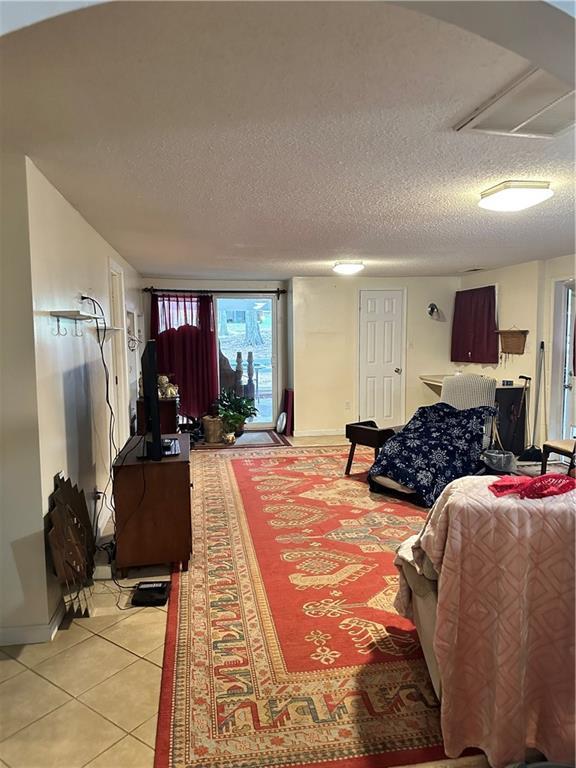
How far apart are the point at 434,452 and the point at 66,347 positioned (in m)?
3.08

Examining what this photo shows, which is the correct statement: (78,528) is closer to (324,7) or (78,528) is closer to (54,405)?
(54,405)

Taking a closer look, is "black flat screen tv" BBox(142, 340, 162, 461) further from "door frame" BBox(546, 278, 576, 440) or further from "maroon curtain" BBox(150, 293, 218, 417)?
"door frame" BBox(546, 278, 576, 440)

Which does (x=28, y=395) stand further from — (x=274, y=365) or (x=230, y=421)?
(x=274, y=365)

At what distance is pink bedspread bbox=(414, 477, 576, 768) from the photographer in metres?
1.51

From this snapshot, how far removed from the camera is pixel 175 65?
4.60 feet

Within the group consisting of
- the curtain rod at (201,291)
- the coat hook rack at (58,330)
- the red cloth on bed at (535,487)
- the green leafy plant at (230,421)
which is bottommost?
the green leafy plant at (230,421)

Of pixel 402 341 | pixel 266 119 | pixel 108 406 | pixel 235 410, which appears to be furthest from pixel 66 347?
pixel 402 341

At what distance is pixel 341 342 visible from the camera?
6.89 meters

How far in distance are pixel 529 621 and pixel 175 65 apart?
1.97 metres

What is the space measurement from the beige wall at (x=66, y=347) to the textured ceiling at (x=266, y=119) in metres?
0.17

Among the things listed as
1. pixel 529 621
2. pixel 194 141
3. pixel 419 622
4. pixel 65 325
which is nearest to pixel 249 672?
pixel 419 622

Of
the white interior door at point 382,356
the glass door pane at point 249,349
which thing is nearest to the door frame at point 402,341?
the white interior door at point 382,356

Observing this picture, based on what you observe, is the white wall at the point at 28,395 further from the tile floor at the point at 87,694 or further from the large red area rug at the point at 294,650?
the large red area rug at the point at 294,650

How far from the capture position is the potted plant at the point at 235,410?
6.59 meters
